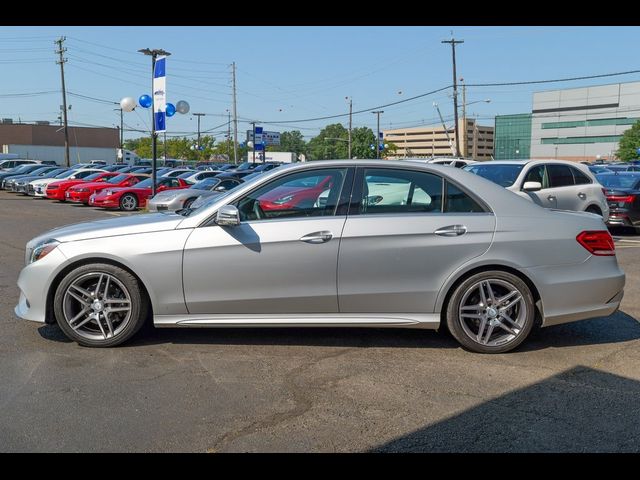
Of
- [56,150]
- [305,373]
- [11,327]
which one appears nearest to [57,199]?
[11,327]

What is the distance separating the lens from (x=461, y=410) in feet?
12.9

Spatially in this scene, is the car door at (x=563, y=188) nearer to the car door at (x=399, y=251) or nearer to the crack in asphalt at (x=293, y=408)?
the car door at (x=399, y=251)

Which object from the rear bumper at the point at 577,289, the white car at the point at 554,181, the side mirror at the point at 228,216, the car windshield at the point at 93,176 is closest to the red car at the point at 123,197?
the car windshield at the point at 93,176

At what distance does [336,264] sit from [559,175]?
8.49 metres

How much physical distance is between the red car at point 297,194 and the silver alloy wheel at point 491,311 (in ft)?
4.97

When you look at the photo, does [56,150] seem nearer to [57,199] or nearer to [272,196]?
[57,199]

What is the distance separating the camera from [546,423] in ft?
12.3

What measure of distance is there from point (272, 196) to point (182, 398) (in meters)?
1.91

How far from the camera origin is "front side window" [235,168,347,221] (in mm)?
5125

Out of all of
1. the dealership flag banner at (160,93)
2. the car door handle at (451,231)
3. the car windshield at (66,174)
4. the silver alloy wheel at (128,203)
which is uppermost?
the dealership flag banner at (160,93)

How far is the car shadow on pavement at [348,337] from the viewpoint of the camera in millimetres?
5359

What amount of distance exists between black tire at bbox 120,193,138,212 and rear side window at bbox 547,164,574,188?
50.5 feet

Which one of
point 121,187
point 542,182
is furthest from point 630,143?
point 542,182

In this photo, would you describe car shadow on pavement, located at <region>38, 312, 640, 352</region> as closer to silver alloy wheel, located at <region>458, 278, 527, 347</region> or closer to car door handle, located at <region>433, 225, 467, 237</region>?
silver alloy wheel, located at <region>458, 278, 527, 347</region>
